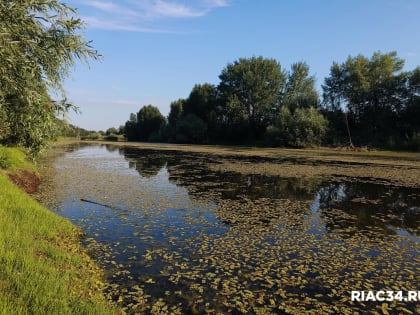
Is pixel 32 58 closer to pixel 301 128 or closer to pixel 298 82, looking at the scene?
pixel 301 128

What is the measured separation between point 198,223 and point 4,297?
7838 millimetres

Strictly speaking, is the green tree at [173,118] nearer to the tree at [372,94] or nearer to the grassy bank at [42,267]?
the tree at [372,94]

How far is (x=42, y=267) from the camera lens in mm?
6363

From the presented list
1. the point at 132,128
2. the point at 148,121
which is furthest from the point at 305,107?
the point at 132,128

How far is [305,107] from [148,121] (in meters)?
82.4

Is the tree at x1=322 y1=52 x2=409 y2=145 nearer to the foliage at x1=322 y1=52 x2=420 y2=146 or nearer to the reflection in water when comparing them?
the foliage at x1=322 y1=52 x2=420 y2=146

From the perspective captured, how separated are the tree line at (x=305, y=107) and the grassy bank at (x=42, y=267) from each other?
198 feet

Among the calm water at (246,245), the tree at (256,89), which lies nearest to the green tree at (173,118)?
the tree at (256,89)

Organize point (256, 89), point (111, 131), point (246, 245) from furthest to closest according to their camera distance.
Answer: point (111, 131) < point (256, 89) < point (246, 245)

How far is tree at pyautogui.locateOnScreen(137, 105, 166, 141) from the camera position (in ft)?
457

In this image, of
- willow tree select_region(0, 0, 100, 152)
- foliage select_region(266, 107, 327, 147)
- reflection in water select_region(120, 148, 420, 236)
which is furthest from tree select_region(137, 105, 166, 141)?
willow tree select_region(0, 0, 100, 152)

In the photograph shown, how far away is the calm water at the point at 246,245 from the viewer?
22.2 ft

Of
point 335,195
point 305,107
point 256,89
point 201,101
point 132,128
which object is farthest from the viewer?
point 132,128

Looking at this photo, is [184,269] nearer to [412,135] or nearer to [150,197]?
[150,197]
